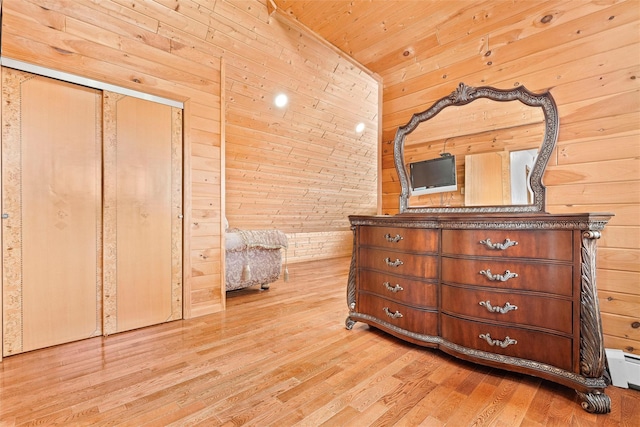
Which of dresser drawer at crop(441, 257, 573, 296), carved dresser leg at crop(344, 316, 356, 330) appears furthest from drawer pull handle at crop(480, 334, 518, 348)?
carved dresser leg at crop(344, 316, 356, 330)

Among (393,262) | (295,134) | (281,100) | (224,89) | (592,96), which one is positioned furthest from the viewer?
(295,134)

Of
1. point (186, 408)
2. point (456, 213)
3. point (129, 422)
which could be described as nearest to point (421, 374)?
point (456, 213)

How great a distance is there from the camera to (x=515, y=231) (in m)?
1.83

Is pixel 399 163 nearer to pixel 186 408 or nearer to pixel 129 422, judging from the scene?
pixel 186 408

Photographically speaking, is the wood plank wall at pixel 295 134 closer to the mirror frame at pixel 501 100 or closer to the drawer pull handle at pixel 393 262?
the mirror frame at pixel 501 100

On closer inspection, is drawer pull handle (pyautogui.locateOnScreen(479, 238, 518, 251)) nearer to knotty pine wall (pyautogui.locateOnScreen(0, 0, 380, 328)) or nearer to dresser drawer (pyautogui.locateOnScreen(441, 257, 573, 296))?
dresser drawer (pyautogui.locateOnScreen(441, 257, 573, 296))

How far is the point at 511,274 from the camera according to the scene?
1838 millimetres

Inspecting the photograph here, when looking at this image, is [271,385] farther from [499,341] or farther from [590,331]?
[590,331]

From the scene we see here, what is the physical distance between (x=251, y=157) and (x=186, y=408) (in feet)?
10.7

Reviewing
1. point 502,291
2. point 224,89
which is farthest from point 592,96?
point 224,89

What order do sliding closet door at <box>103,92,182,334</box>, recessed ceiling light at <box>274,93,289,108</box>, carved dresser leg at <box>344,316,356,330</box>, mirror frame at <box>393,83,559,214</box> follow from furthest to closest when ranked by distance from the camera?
recessed ceiling light at <box>274,93,289,108</box>
carved dresser leg at <box>344,316,356,330</box>
sliding closet door at <box>103,92,182,334</box>
mirror frame at <box>393,83,559,214</box>

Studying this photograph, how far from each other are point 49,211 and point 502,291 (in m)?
2.92

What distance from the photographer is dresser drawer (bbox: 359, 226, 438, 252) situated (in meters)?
2.15

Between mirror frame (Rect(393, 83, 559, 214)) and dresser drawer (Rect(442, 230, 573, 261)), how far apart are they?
315 mm
